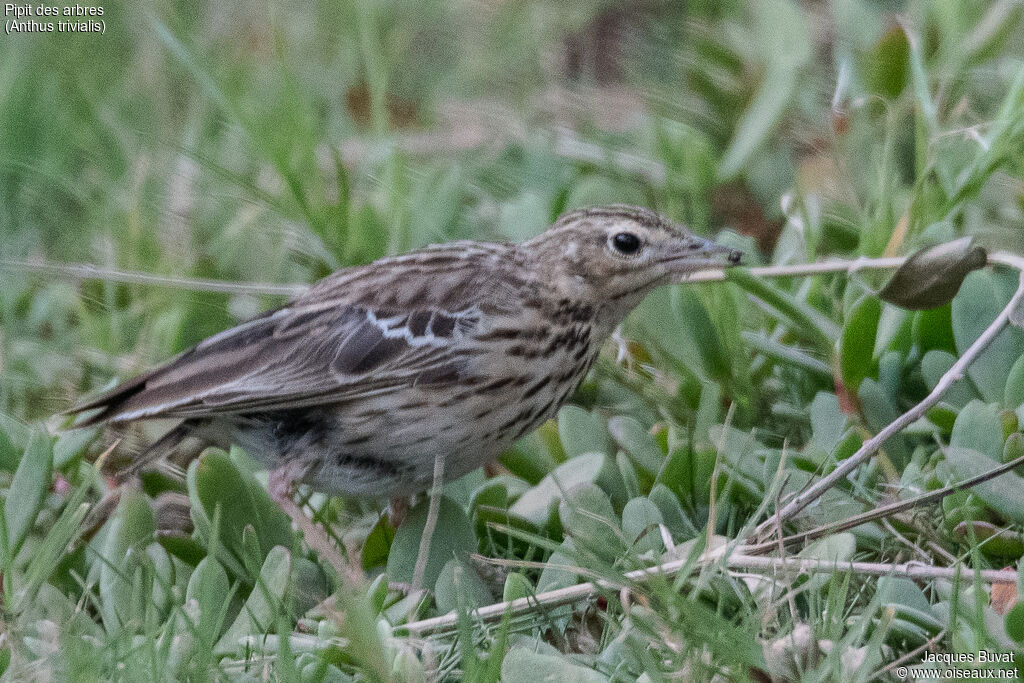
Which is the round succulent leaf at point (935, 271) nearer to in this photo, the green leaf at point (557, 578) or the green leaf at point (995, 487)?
the green leaf at point (995, 487)

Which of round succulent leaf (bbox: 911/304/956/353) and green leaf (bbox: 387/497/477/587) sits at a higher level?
round succulent leaf (bbox: 911/304/956/353)

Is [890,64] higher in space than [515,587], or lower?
higher

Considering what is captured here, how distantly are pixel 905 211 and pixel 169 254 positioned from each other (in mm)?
3224

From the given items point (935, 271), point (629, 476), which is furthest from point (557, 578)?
point (935, 271)

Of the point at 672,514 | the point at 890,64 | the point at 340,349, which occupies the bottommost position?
the point at 672,514

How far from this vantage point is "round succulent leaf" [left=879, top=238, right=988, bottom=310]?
13.2ft

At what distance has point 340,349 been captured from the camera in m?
4.34

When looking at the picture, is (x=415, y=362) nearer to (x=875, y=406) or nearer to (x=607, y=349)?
(x=607, y=349)

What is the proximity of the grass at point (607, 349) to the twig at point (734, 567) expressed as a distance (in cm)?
2

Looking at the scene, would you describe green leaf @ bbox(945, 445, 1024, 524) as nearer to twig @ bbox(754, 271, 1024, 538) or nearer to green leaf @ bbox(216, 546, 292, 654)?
twig @ bbox(754, 271, 1024, 538)

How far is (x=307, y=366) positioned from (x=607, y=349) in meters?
1.36

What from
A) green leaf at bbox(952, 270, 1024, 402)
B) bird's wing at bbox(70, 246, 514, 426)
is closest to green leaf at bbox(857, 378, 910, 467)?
green leaf at bbox(952, 270, 1024, 402)

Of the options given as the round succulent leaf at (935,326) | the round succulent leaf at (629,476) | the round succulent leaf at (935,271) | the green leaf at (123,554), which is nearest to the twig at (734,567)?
the round succulent leaf at (629,476)

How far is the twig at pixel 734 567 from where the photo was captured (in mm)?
3285
